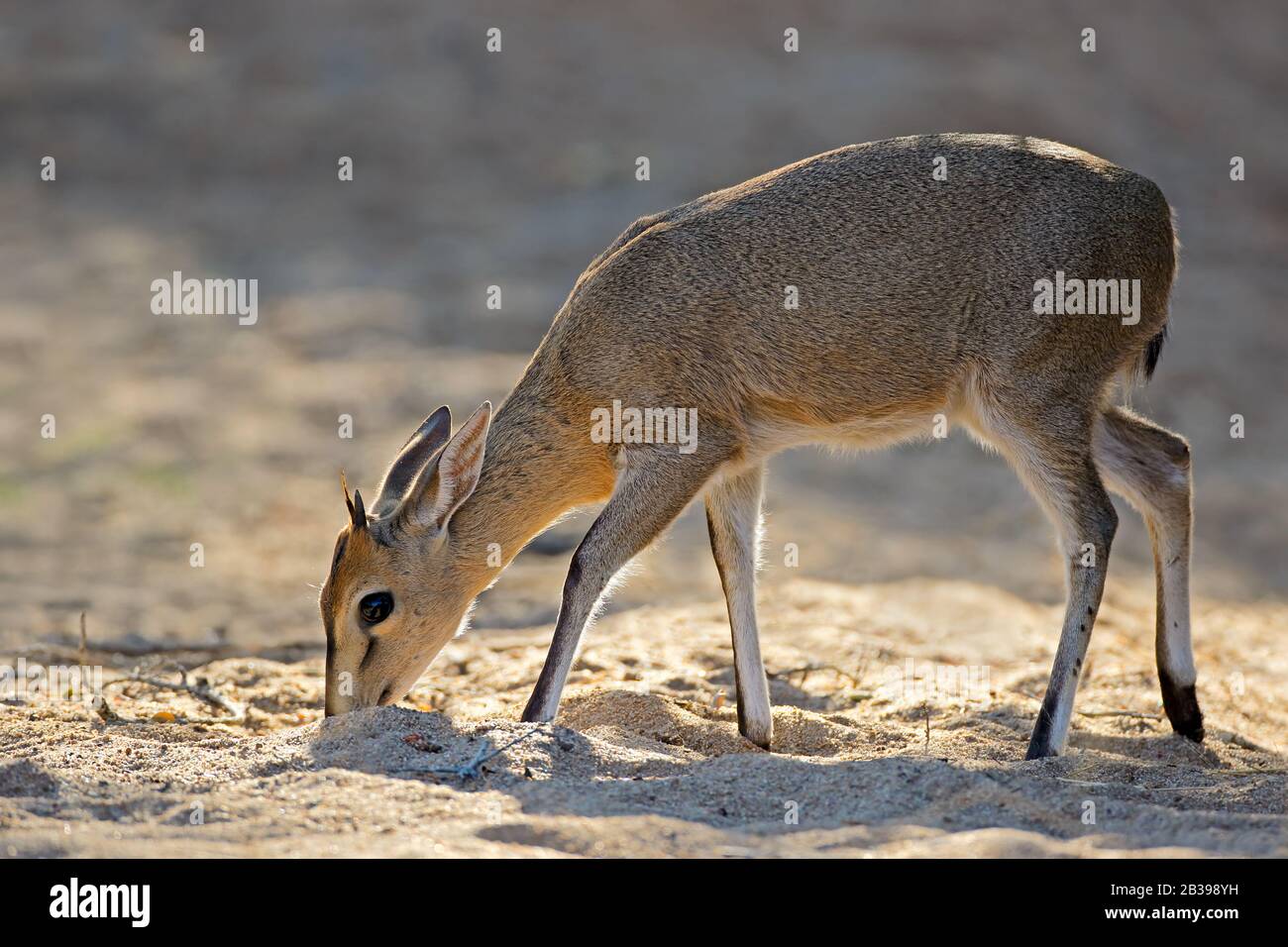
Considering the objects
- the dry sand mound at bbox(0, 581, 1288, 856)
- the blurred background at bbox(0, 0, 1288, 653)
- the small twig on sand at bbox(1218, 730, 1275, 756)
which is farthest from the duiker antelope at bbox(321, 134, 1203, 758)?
the blurred background at bbox(0, 0, 1288, 653)

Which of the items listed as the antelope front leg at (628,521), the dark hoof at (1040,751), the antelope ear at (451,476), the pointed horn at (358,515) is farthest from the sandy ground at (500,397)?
the antelope ear at (451,476)

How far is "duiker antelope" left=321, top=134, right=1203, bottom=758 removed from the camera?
605 centimetres

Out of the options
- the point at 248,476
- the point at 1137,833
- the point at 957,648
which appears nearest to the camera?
the point at 1137,833

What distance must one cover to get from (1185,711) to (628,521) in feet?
8.67

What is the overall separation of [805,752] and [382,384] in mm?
6874

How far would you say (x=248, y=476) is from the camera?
34.6ft

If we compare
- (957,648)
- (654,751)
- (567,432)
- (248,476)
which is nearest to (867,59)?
(248,476)

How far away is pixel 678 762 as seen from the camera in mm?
5320

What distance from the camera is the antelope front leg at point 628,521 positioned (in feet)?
19.9

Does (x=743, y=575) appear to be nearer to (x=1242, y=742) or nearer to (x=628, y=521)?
(x=628, y=521)

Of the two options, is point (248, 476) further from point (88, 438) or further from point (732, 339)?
point (732, 339)

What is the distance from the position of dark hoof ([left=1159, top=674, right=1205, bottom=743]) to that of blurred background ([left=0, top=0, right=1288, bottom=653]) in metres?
2.66

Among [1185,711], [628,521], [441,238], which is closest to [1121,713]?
[1185,711]

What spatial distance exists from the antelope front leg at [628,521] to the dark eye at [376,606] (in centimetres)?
71
